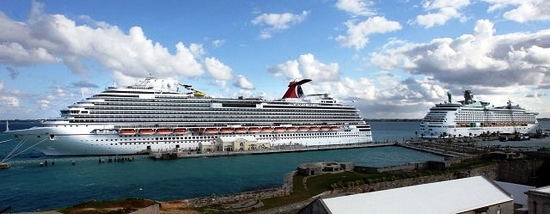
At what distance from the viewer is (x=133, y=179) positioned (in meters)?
40.3

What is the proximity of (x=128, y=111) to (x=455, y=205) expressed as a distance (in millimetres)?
48504

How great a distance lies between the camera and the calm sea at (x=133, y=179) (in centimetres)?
3219

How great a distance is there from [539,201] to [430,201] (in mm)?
5406

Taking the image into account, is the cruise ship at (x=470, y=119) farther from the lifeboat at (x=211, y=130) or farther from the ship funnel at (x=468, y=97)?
the lifeboat at (x=211, y=130)

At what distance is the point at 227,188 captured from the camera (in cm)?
3544

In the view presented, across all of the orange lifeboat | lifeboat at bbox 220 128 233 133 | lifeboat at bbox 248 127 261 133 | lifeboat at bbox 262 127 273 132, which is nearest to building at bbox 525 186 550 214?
lifeboat at bbox 220 128 233 133

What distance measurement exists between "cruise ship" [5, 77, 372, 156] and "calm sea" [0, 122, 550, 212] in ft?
13.8

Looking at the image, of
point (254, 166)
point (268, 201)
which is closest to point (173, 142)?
point (254, 166)

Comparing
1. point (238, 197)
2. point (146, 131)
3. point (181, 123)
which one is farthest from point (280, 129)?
point (238, 197)

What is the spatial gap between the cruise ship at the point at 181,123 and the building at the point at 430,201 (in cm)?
4416

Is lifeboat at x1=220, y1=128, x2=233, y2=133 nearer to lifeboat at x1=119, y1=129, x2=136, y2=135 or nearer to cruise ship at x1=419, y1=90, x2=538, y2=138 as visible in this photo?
lifeboat at x1=119, y1=129, x2=136, y2=135

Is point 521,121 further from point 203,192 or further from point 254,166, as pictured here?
point 203,192

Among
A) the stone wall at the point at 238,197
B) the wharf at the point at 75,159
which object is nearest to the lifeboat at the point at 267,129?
the wharf at the point at 75,159

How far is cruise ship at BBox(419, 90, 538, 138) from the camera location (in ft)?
323
